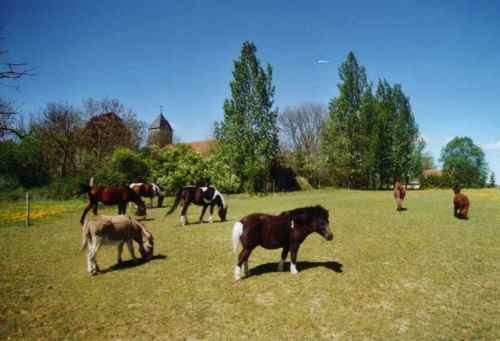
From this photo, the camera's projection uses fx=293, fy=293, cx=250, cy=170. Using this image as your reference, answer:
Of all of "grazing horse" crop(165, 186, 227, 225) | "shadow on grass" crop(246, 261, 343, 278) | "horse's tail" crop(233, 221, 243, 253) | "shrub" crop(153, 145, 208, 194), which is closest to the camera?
"horse's tail" crop(233, 221, 243, 253)

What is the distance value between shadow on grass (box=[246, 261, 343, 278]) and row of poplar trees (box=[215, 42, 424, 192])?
33.2 m

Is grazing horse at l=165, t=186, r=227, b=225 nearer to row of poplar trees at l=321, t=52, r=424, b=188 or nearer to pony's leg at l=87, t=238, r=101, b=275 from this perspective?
pony's leg at l=87, t=238, r=101, b=275

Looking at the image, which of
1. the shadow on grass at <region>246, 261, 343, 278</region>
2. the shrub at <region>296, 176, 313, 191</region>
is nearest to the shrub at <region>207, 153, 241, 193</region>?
the shrub at <region>296, 176, 313, 191</region>

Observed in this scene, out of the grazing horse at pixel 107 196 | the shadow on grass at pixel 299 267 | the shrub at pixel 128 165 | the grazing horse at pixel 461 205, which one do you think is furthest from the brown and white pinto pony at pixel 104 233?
the shrub at pixel 128 165

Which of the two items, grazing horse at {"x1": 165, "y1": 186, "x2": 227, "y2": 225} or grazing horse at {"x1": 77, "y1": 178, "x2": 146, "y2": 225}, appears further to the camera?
grazing horse at {"x1": 165, "y1": 186, "x2": 227, "y2": 225}

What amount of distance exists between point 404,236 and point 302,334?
9270mm

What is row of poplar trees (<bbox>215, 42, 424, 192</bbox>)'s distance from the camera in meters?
43.9

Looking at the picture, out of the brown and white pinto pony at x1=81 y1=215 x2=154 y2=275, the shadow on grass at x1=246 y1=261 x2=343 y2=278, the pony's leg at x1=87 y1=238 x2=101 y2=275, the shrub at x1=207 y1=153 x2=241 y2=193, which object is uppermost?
the shrub at x1=207 y1=153 x2=241 y2=193

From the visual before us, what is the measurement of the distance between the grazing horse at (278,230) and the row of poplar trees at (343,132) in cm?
3422

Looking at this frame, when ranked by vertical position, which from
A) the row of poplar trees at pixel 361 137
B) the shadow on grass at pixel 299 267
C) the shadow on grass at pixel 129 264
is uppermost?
the row of poplar trees at pixel 361 137

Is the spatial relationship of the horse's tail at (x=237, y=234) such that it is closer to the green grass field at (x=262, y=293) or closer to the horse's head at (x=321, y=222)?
the green grass field at (x=262, y=293)

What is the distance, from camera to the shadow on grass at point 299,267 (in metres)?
8.14

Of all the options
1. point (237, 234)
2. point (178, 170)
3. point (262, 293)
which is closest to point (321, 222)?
point (237, 234)

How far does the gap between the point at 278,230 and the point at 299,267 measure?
65.5 inches
